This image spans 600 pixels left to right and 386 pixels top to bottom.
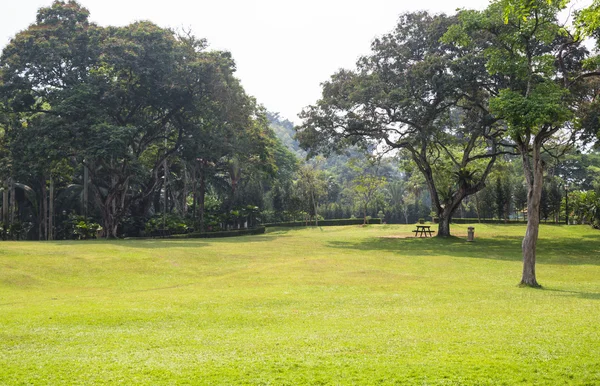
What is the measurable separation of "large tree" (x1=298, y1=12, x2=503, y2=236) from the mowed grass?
12382 millimetres

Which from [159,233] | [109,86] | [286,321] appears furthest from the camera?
[159,233]

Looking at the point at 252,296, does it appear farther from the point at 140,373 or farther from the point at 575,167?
the point at 575,167

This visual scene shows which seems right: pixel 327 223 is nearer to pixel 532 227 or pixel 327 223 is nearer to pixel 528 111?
pixel 532 227

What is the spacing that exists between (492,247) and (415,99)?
376 inches

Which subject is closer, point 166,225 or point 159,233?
point 166,225

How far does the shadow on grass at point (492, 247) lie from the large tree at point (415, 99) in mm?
3853

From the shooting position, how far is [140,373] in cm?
638

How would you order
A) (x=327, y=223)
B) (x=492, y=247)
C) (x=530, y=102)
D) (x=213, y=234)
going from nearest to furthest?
(x=530, y=102) < (x=492, y=247) < (x=213, y=234) < (x=327, y=223)

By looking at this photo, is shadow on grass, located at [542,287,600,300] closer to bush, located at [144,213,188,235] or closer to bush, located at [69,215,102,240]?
bush, located at [69,215,102,240]

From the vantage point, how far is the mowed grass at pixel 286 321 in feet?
21.2

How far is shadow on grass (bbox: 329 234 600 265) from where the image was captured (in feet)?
82.4

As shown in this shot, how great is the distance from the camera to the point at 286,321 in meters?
10.1

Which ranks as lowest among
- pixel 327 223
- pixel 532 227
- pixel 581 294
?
pixel 581 294

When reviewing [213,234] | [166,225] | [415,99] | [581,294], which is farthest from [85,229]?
[581,294]
